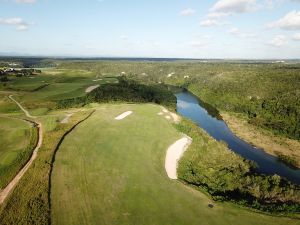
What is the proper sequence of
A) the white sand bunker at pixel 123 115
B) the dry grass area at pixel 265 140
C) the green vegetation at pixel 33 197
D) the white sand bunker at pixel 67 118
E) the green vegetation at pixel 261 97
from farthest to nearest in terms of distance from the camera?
the green vegetation at pixel 261 97
the white sand bunker at pixel 123 115
the dry grass area at pixel 265 140
the white sand bunker at pixel 67 118
the green vegetation at pixel 33 197

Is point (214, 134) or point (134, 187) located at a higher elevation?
point (134, 187)

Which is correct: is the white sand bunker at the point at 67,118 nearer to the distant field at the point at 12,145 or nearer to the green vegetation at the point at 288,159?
the distant field at the point at 12,145

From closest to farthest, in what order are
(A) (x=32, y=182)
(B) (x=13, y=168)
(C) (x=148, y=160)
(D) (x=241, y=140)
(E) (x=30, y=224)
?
(E) (x=30, y=224), (A) (x=32, y=182), (B) (x=13, y=168), (C) (x=148, y=160), (D) (x=241, y=140)

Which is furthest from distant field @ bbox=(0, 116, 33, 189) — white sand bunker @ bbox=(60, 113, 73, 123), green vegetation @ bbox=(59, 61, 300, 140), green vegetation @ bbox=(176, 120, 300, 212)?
green vegetation @ bbox=(59, 61, 300, 140)

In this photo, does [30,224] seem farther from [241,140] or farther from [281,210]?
[241,140]

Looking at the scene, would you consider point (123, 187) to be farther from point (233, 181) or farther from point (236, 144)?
point (236, 144)

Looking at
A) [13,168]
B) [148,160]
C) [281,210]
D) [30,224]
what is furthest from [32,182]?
[281,210]

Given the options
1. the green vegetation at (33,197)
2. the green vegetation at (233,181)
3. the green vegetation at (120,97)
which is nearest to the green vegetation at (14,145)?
the green vegetation at (33,197)
